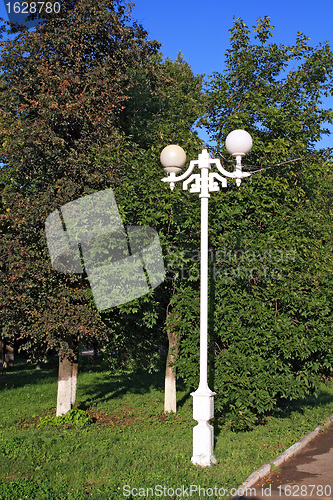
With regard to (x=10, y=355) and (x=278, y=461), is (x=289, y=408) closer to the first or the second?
(x=278, y=461)

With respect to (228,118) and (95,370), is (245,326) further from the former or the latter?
(95,370)

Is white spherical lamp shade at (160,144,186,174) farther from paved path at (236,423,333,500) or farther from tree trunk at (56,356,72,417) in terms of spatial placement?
tree trunk at (56,356,72,417)

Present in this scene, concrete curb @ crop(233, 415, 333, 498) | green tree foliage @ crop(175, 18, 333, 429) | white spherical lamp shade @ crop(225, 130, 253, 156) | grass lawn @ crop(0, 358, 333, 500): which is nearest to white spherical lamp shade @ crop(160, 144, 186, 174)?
white spherical lamp shade @ crop(225, 130, 253, 156)

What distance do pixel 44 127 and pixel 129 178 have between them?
92.7 inches

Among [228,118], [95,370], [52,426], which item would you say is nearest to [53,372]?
[95,370]

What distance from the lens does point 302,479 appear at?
6641 millimetres

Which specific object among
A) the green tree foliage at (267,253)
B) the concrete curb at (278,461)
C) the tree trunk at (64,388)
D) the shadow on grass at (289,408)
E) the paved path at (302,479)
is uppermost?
the green tree foliage at (267,253)

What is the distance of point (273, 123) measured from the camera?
32.7 ft

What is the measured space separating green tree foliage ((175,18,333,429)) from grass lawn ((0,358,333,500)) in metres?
1.20

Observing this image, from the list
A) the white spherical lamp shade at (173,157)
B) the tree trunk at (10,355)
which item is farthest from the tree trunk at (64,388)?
the tree trunk at (10,355)

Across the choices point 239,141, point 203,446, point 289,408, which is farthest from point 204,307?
point 289,408

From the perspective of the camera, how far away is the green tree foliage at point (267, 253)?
30.0 feet

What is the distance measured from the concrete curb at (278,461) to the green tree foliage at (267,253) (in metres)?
0.85

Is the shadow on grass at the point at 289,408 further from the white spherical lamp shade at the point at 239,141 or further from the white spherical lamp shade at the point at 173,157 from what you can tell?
the white spherical lamp shade at the point at 239,141
